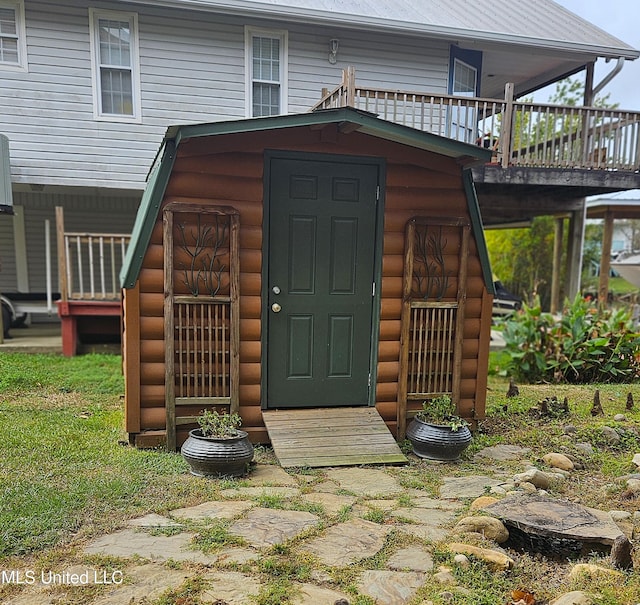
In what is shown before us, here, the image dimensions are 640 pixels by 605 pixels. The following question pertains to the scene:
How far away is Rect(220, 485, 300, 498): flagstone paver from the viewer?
123 inches

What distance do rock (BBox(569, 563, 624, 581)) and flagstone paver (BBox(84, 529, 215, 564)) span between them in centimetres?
158

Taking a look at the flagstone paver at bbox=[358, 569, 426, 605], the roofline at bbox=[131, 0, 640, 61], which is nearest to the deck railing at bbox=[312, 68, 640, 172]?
the roofline at bbox=[131, 0, 640, 61]

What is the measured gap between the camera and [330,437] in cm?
396

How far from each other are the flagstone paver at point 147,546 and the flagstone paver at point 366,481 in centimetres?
117

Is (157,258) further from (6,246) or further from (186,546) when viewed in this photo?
(6,246)

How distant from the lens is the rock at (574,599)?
1.97m

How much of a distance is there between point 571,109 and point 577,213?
2.82m

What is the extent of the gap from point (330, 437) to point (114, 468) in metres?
1.55

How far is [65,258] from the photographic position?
7.35 metres

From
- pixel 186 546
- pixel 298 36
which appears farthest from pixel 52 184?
pixel 186 546

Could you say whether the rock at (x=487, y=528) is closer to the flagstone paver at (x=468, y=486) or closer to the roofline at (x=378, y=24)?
the flagstone paver at (x=468, y=486)

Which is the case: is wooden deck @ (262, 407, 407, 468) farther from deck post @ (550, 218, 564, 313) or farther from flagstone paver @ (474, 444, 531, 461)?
deck post @ (550, 218, 564, 313)

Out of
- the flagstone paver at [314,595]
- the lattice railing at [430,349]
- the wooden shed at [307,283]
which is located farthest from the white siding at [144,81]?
the flagstone paver at [314,595]

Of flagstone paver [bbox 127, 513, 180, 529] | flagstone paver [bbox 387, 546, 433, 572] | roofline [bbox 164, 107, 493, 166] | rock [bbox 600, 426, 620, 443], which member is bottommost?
rock [bbox 600, 426, 620, 443]
